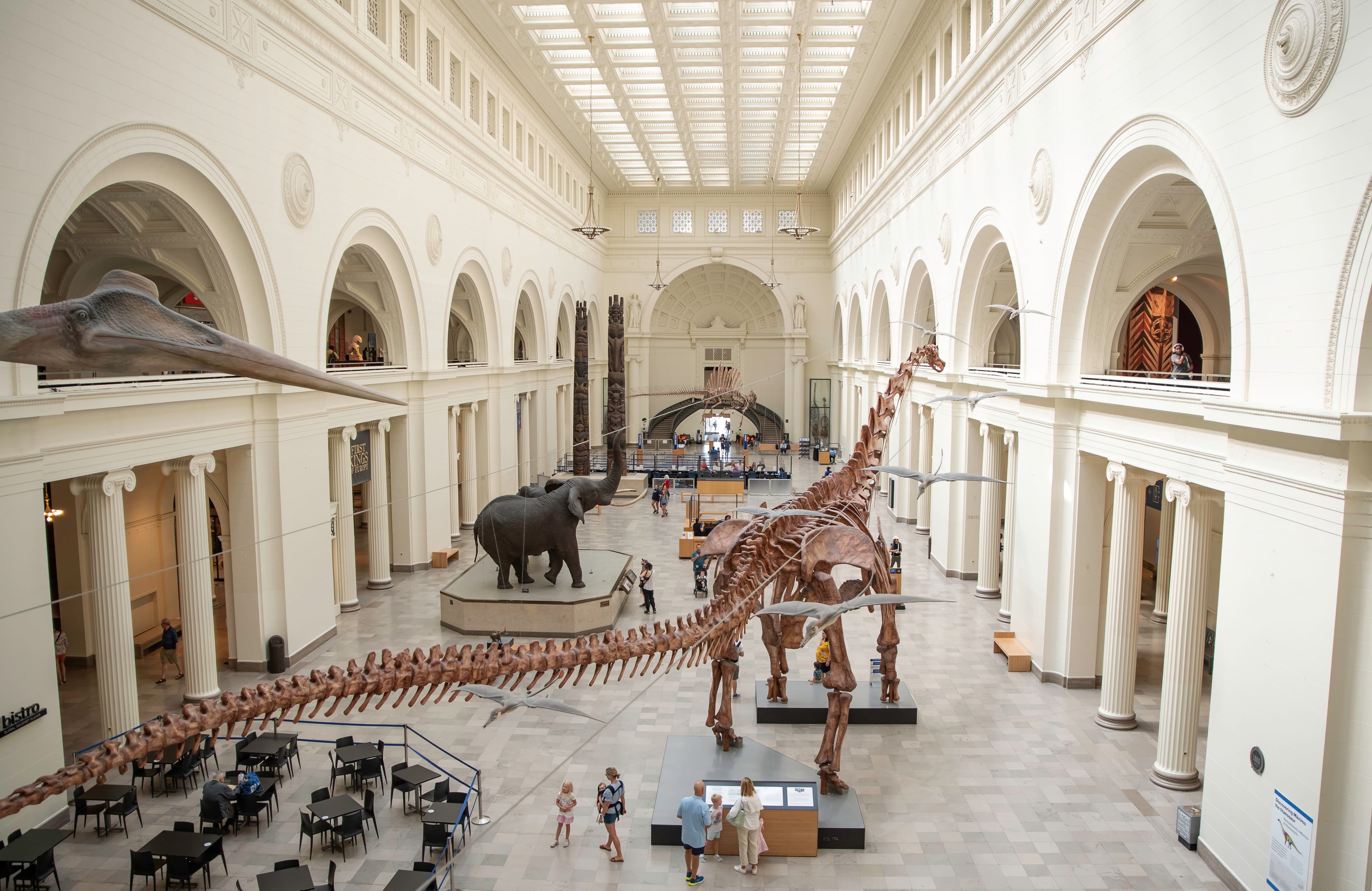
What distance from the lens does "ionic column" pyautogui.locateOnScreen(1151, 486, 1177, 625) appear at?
1452 cm

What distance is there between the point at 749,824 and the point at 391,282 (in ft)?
42.5

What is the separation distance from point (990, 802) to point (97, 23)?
12198mm

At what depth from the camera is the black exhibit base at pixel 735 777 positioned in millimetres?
8086

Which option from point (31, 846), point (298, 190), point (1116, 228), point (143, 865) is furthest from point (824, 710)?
point (298, 190)

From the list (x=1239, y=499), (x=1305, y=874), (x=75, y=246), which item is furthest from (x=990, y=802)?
(x=75, y=246)

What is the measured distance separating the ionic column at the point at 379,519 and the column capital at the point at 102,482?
697cm

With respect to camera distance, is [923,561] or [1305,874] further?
[923,561]

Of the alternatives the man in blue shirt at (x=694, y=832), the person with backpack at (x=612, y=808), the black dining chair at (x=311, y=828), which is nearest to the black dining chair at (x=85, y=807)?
the black dining chair at (x=311, y=828)

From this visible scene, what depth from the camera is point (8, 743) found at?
7793 mm

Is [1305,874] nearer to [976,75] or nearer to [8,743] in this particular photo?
[8,743]

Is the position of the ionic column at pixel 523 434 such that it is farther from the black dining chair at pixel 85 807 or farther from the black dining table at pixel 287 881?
the black dining table at pixel 287 881

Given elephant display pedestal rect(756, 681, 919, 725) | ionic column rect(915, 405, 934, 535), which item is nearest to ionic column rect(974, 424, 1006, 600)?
ionic column rect(915, 405, 934, 535)

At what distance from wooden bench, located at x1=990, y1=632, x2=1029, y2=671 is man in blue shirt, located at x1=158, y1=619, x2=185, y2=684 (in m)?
12.2

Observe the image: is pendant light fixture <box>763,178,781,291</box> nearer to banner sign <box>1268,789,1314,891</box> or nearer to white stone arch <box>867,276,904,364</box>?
white stone arch <box>867,276,904,364</box>
